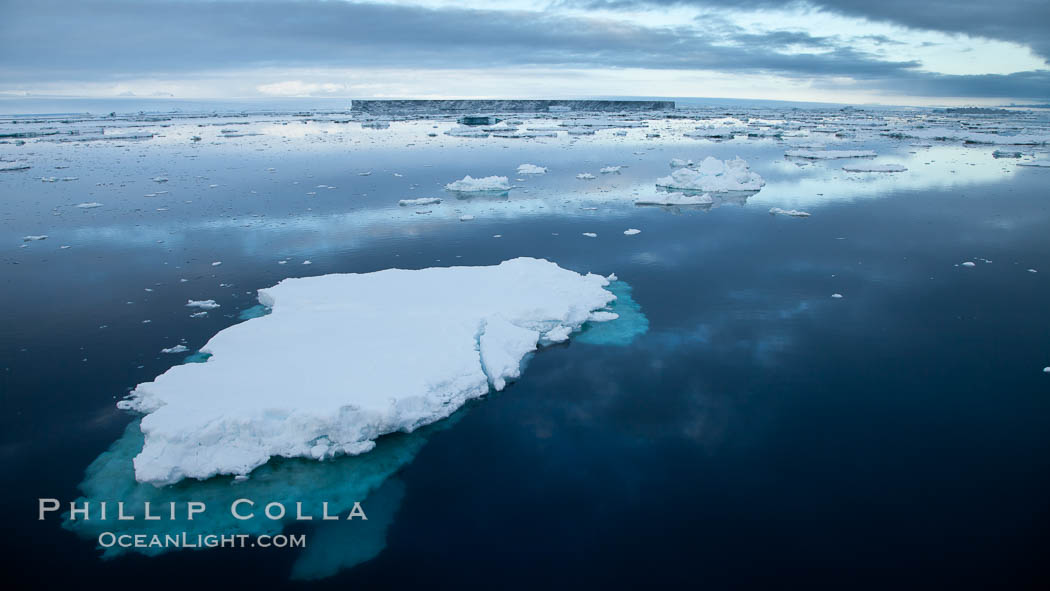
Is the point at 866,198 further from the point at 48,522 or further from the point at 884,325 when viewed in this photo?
the point at 48,522

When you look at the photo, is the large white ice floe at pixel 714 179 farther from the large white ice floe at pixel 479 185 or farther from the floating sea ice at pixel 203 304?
the floating sea ice at pixel 203 304

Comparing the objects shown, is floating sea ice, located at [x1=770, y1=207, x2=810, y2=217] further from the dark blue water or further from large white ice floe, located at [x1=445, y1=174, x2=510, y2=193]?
large white ice floe, located at [x1=445, y1=174, x2=510, y2=193]

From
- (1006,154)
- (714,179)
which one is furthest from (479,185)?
(1006,154)

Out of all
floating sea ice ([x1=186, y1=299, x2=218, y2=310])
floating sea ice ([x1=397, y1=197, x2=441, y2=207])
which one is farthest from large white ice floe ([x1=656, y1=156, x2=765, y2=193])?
floating sea ice ([x1=186, y1=299, x2=218, y2=310])

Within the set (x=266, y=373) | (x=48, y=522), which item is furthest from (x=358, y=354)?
(x=48, y=522)

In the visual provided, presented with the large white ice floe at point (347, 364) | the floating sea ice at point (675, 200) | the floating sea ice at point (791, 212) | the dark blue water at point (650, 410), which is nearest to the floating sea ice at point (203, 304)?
the dark blue water at point (650, 410)

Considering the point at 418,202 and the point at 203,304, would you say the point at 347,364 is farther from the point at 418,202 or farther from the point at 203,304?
the point at 418,202
